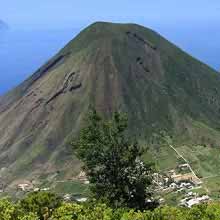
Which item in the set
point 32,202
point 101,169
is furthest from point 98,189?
point 32,202

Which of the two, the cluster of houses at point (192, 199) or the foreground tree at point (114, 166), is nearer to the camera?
the foreground tree at point (114, 166)

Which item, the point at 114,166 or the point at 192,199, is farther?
the point at 192,199

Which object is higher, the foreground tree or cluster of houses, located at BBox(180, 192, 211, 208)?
the foreground tree

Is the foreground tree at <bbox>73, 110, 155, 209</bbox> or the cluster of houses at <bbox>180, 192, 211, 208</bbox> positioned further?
the cluster of houses at <bbox>180, 192, 211, 208</bbox>

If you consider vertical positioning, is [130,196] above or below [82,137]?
below

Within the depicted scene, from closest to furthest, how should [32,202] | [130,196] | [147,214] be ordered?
[147,214] < [32,202] < [130,196]

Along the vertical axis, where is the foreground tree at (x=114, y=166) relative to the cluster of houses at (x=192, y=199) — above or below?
above

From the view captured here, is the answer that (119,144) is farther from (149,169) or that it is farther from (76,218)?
(76,218)

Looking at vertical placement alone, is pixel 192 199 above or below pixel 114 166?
below
